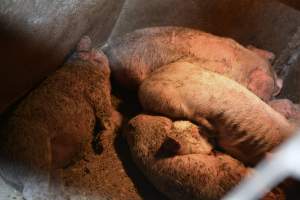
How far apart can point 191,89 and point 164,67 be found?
1.17 feet

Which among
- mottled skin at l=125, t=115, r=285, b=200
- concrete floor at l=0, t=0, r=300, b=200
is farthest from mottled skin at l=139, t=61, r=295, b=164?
concrete floor at l=0, t=0, r=300, b=200

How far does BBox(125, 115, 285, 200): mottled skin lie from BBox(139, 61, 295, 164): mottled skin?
91mm

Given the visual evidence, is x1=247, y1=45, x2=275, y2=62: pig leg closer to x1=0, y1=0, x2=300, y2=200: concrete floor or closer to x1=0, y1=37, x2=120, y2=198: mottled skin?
x1=0, y1=0, x2=300, y2=200: concrete floor

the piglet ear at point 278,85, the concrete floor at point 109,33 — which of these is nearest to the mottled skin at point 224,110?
the concrete floor at point 109,33

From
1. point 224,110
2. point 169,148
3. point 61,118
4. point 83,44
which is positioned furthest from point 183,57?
point 61,118

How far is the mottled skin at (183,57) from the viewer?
3.07 meters

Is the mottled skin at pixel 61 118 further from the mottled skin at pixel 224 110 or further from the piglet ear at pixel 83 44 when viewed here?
the mottled skin at pixel 224 110

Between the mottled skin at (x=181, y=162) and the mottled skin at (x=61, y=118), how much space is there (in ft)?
0.98

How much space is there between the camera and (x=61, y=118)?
2.55m

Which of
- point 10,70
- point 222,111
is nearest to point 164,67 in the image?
point 222,111

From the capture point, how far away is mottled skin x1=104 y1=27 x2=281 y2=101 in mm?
3072

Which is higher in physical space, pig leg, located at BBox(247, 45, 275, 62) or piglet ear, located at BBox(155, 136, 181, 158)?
pig leg, located at BBox(247, 45, 275, 62)

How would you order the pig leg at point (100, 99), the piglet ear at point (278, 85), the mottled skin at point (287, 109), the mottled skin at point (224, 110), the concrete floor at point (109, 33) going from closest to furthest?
the concrete floor at point (109, 33)
the mottled skin at point (224, 110)
the pig leg at point (100, 99)
the mottled skin at point (287, 109)
the piglet ear at point (278, 85)

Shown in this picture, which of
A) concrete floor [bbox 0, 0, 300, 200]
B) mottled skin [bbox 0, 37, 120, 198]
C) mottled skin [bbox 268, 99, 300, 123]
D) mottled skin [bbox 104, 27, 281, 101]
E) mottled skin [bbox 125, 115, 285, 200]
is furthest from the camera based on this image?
mottled skin [bbox 104, 27, 281, 101]
